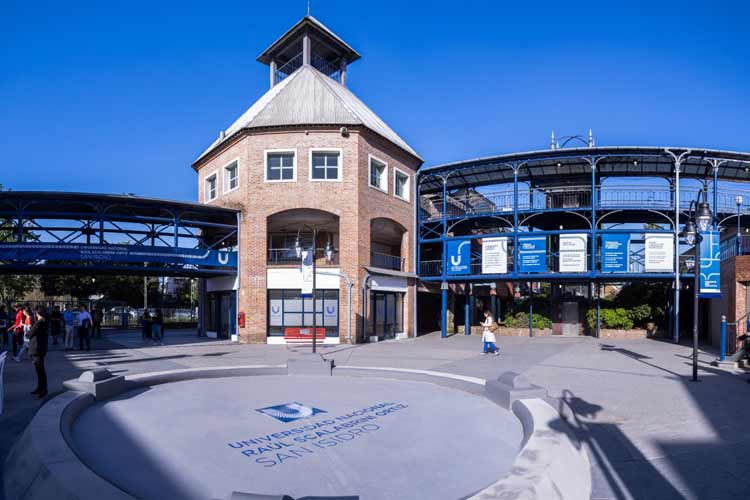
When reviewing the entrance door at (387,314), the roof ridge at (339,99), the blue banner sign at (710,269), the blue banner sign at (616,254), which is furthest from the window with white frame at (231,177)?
the blue banner sign at (710,269)

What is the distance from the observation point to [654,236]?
24484 millimetres

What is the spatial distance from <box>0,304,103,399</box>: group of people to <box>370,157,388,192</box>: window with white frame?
1402cm

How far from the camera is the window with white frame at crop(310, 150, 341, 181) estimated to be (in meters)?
23.7

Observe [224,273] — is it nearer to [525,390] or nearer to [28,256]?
[28,256]

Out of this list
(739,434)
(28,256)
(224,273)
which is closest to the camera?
(739,434)

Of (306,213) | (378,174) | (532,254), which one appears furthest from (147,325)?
(532,254)

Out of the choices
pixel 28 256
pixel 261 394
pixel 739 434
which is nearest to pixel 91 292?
pixel 28 256

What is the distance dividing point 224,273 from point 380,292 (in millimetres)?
7695

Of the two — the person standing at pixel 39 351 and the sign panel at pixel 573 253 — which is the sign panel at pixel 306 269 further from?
the sign panel at pixel 573 253

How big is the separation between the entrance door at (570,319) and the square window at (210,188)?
2084cm

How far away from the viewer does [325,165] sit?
78.2ft

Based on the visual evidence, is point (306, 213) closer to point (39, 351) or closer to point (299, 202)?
point (299, 202)

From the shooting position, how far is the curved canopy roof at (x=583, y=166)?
2547 cm

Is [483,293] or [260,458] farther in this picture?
[483,293]
